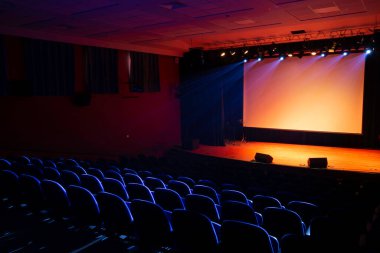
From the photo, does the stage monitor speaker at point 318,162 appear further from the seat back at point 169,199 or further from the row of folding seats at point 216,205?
the seat back at point 169,199

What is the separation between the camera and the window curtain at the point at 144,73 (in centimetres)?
1282

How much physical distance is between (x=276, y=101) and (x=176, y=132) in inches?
194

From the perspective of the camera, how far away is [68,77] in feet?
34.9

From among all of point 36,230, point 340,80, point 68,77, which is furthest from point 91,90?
point 340,80

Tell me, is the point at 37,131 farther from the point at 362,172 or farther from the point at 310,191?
the point at 362,172

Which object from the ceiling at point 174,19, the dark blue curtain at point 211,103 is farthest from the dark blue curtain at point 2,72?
the dark blue curtain at point 211,103

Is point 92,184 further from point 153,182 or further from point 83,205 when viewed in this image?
point 153,182

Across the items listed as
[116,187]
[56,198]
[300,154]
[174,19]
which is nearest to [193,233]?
[116,187]

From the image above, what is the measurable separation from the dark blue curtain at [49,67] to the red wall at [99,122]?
323 millimetres

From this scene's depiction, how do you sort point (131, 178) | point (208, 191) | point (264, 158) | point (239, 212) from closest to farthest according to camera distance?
point (239, 212) → point (208, 191) → point (131, 178) → point (264, 158)

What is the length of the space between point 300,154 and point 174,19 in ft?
23.1

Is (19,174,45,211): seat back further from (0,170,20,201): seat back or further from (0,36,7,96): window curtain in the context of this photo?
(0,36,7,96): window curtain

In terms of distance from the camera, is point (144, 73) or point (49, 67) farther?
point (144, 73)

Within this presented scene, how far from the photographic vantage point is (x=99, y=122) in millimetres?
11719
